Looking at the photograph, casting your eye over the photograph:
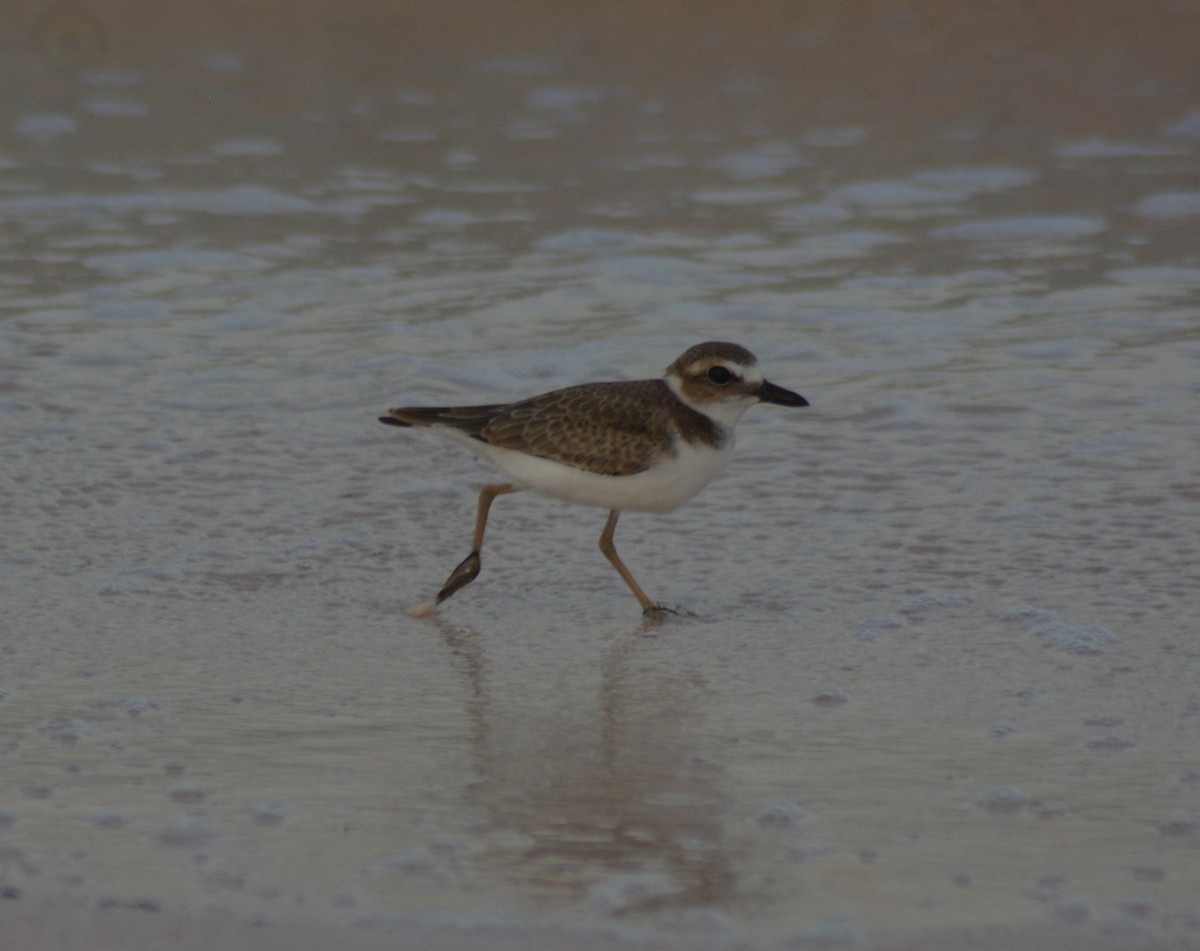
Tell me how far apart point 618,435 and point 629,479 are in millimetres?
168

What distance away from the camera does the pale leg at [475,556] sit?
5.63m

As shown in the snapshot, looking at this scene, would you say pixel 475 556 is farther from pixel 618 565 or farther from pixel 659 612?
pixel 659 612

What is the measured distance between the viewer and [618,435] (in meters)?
5.84

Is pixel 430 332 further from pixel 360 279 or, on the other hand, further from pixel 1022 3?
pixel 1022 3

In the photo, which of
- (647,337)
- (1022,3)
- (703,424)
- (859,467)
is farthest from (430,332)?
(1022,3)

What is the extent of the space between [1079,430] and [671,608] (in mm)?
2269

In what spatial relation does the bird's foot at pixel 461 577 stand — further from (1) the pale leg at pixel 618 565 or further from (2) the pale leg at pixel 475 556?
(1) the pale leg at pixel 618 565

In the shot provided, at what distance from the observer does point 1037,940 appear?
3.40m

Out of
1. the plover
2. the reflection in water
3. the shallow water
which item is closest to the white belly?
the plover

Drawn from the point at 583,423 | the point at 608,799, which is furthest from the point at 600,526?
the point at 608,799

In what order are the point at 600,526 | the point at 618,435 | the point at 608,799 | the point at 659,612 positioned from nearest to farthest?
1. the point at 608,799
2. the point at 659,612
3. the point at 618,435
4. the point at 600,526

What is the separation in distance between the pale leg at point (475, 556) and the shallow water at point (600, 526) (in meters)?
0.12

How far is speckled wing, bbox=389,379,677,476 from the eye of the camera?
5773 mm

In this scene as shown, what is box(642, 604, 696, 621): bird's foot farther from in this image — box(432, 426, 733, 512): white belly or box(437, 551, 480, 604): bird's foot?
box(437, 551, 480, 604): bird's foot
